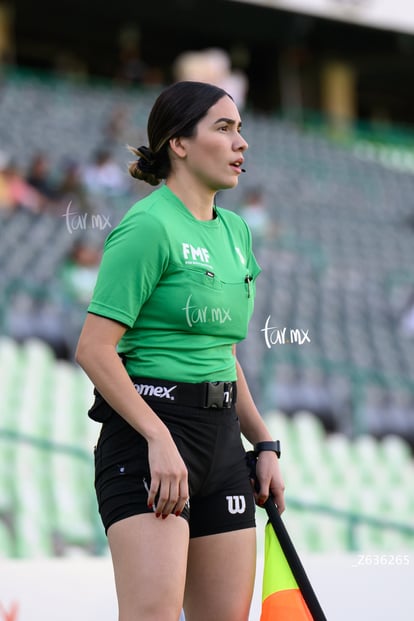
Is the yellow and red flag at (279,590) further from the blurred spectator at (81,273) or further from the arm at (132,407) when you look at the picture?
the blurred spectator at (81,273)

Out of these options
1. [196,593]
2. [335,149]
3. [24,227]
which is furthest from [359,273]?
[196,593]

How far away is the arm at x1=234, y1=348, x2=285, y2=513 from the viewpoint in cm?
204

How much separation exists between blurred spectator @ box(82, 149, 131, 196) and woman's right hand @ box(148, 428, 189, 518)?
22.9 feet

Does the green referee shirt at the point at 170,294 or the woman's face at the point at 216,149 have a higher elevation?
the woman's face at the point at 216,149

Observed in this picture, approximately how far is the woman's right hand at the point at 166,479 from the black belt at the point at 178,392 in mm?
113

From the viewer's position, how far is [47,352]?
6.55 m

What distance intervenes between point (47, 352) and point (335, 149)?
11421mm

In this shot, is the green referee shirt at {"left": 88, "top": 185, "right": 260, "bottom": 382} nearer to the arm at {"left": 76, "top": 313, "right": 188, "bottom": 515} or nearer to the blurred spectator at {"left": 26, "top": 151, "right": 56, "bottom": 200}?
the arm at {"left": 76, "top": 313, "right": 188, "bottom": 515}

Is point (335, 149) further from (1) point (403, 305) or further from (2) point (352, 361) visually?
(2) point (352, 361)

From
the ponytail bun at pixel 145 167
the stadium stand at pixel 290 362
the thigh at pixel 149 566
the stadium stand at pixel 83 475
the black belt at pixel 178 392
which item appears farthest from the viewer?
the stadium stand at pixel 290 362

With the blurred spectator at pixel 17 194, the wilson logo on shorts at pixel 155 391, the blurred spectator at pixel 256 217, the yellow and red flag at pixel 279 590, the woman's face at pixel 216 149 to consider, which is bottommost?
the yellow and red flag at pixel 279 590

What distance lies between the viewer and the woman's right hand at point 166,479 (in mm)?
1744

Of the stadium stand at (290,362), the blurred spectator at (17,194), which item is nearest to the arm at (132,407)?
the stadium stand at (290,362)

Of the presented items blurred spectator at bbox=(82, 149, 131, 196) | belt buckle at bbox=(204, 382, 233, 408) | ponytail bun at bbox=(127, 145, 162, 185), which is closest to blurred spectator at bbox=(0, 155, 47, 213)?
blurred spectator at bbox=(82, 149, 131, 196)
